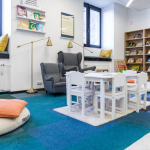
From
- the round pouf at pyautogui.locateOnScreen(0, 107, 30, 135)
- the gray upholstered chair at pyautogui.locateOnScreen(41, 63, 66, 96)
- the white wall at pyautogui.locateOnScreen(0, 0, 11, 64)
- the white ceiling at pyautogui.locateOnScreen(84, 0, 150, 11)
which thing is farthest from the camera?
the white ceiling at pyautogui.locateOnScreen(84, 0, 150, 11)

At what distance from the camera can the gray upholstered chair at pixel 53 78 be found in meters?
3.69

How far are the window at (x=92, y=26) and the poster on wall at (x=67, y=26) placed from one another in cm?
131

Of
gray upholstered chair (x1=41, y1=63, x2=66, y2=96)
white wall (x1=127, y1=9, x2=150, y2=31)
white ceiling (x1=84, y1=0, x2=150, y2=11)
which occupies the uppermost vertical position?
white ceiling (x1=84, y1=0, x2=150, y2=11)

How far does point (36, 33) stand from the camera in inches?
174

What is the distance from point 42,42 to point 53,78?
136cm

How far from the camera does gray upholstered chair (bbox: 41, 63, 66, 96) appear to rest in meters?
3.69

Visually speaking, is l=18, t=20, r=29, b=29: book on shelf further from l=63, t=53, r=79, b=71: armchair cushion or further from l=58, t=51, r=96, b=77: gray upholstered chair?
l=63, t=53, r=79, b=71: armchair cushion

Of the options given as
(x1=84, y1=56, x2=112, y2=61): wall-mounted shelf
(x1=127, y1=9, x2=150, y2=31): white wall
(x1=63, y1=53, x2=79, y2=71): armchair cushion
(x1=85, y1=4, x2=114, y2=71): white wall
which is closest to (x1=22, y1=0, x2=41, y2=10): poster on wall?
(x1=63, y1=53, x2=79, y2=71): armchair cushion

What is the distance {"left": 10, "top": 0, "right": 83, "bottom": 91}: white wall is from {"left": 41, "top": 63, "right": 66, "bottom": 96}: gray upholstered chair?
1.66 ft

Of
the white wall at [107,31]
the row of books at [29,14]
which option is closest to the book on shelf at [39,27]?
the row of books at [29,14]

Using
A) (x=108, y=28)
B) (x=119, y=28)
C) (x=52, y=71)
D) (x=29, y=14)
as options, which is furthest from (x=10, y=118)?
(x=119, y=28)

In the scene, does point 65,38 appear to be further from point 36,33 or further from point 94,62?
point 94,62

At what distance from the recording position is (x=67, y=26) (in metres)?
5.02

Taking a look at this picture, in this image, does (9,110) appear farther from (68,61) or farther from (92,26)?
(92,26)
